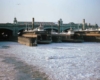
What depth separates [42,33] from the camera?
36.2 m

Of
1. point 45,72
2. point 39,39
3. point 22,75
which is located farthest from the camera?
point 39,39

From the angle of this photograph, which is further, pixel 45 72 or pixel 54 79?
pixel 45 72

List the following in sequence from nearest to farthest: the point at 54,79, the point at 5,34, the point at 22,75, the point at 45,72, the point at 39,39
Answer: the point at 54,79 → the point at 22,75 → the point at 45,72 → the point at 39,39 → the point at 5,34

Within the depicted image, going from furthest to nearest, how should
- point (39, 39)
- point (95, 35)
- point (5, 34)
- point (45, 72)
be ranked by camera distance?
1. point (5, 34)
2. point (95, 35)
3. point (39, 39)
4. point (45, 72)

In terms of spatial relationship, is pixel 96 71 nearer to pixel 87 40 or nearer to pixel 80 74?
pixel 80 74

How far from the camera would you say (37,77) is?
28.1 feet

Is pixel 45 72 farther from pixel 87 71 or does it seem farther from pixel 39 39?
pixel 39 39

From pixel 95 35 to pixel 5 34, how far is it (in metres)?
44.0

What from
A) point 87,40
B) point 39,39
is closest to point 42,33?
point 39,39

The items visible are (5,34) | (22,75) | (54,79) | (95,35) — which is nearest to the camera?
(54,79)

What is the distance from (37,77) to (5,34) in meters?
68.2

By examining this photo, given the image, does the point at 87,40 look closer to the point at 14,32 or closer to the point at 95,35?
the point at 95,35

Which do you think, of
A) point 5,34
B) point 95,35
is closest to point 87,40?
point 95,35

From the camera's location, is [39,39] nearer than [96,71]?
No
